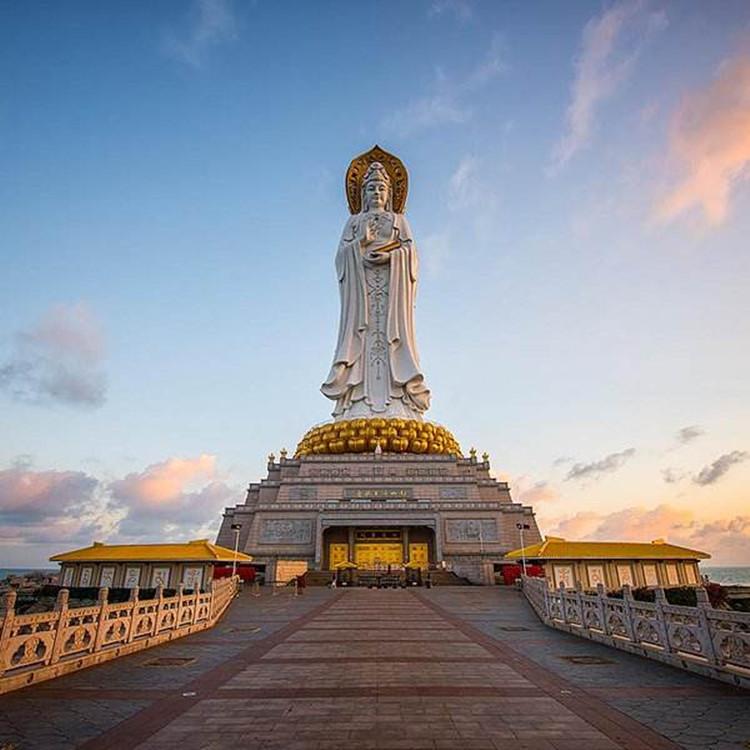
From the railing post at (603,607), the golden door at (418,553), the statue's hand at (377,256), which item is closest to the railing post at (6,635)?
the railing post at (603,607)

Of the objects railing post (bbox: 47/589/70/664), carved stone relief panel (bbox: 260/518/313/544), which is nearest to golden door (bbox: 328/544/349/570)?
carved stone relief panel (bbox: 260/518/313/544)

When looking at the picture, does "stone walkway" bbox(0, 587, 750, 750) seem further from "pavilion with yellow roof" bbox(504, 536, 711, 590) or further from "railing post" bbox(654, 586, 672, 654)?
"pavilion with yellow roof" bbox(504, 536, 711, 590)

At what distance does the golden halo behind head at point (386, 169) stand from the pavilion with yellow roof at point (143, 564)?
87.4ft


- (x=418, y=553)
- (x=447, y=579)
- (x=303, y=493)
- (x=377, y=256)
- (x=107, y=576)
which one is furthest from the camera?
(x=377, y=256)

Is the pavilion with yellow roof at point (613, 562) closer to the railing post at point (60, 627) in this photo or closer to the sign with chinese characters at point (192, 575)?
the sign with chinese characters at point (192, 575)

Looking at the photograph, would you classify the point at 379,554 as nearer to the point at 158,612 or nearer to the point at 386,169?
the point at 158,612

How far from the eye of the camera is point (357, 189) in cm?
3909

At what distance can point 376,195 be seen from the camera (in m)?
36.8

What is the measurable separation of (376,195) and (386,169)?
3.20m

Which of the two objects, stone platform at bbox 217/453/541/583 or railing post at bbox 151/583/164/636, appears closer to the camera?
railing post at bbox 151/583/164/636

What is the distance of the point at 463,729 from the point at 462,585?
18680mm

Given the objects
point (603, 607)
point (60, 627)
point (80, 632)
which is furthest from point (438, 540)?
point (60, 627)

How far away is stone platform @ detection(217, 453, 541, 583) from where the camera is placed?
85.0ft

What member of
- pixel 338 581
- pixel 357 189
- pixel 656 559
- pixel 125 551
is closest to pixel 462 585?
pixel 338 581
